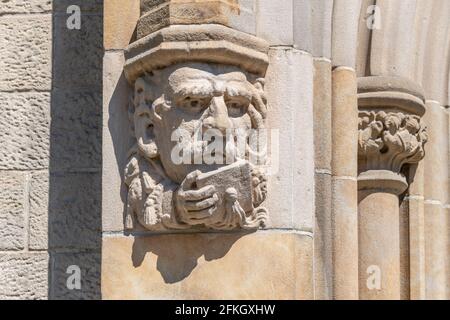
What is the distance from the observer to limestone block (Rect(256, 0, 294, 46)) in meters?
3.47

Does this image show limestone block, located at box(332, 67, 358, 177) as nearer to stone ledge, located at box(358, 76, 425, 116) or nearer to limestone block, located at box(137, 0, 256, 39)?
stone ledge, located at box(358, 76, 425, 116)

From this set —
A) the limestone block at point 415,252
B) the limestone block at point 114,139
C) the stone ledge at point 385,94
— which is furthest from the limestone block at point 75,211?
the limestone block at point 415,252

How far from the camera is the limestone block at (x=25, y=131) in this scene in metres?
4.02

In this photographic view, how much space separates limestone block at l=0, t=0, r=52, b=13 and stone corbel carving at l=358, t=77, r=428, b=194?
42.0 inches

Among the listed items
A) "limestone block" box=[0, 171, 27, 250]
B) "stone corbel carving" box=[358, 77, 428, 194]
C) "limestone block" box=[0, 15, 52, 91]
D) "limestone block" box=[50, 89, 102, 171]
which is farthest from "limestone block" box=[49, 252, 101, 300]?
"stone corbel carving" box=[358, 77, 428, 194]

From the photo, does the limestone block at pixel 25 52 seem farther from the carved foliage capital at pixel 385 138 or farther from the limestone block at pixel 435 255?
the limestone block at pixel 435 255

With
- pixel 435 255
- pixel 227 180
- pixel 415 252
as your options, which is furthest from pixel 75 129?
pixel 435 255

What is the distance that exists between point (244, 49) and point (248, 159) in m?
0.30

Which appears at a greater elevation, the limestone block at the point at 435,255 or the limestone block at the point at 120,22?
the limestone block at the point at 120,22

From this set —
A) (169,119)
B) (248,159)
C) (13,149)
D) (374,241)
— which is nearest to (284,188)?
(248,159)

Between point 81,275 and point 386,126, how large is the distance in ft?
3.61

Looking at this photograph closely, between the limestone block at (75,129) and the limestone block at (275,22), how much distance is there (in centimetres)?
77

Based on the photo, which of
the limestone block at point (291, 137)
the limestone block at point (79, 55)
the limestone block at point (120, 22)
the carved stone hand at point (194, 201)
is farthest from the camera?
the limestone block at point (79, 55)

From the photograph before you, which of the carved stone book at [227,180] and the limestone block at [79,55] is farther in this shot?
the limestone block at [79,55]
